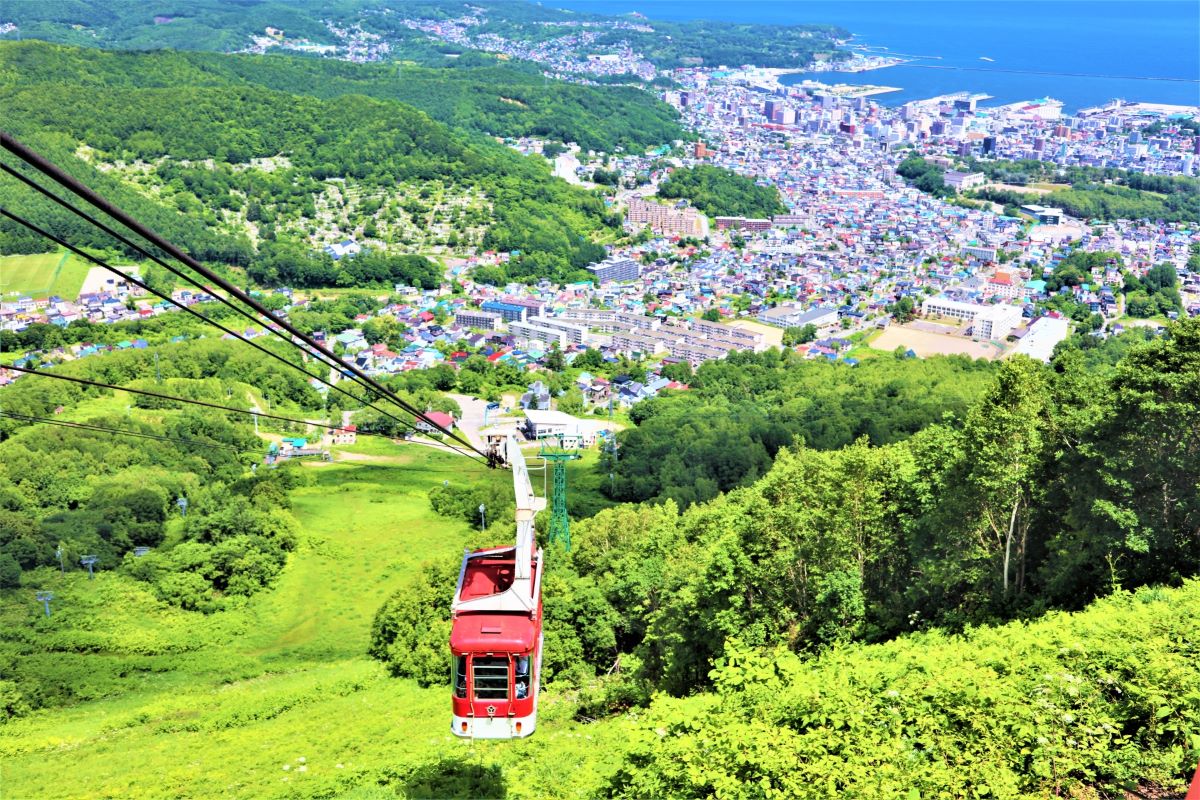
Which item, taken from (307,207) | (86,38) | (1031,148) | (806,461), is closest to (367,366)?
(307,207)

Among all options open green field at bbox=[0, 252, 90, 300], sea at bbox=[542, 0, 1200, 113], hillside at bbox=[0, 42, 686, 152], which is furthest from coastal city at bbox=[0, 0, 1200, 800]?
sea at bbox=[542, 0, 1200, 113]

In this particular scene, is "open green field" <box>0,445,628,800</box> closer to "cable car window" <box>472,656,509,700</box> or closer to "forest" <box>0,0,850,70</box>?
"cable car window" <box>472,656,509,700</box>

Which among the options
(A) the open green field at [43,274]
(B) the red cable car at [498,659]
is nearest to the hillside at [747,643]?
(B) the red cable car at [498,659]

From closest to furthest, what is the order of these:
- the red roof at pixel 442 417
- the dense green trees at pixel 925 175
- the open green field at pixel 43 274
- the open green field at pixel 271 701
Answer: the open green field at pixel 271 701 < the red roof at pixel 442 417 < the open green field at pixel 43 274 < the dense green trees at pixel 925 175

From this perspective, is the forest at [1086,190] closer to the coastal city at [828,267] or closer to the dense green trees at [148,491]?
the coastal city at [828,267]

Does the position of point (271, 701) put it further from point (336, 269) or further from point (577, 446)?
point (336, 269)
